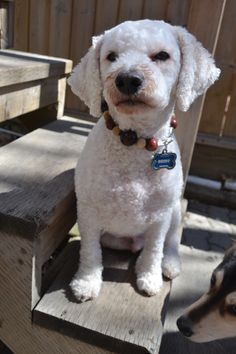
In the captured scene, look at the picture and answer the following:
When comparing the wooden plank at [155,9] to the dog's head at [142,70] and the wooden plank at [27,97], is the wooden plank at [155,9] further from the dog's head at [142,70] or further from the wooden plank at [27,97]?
the dog's head at [142,70]

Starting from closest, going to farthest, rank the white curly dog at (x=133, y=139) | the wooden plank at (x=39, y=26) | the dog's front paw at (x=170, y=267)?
the white curly dog at (x=133, y=139) → the dog's front paw at (x=170, y=267) → the wooden plank at (x=39, y=26)

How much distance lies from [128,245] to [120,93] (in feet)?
2.38

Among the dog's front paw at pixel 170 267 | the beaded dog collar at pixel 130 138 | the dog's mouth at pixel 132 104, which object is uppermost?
the dog's mouth at pixel 132 104

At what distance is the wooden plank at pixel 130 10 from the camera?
300 centimetres

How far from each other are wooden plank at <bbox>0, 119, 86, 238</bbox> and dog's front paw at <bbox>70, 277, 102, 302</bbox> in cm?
26

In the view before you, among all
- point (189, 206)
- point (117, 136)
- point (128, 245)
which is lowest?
point (189, 206)

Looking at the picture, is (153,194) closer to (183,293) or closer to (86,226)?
(86,226)

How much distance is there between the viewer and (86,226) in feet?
4.49

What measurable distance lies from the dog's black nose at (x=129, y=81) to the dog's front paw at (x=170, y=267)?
0.76 metres

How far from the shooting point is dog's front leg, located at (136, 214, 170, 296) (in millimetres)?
1412

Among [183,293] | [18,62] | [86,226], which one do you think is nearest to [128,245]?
[86,226]

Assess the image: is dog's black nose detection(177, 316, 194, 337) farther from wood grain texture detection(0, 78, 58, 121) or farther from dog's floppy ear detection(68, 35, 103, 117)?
wood grain texture detection(0, 78, 58, 121)

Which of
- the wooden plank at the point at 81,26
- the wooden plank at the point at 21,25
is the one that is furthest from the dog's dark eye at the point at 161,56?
the wooden plank at the point at 21,25

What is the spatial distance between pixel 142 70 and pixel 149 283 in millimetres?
759
